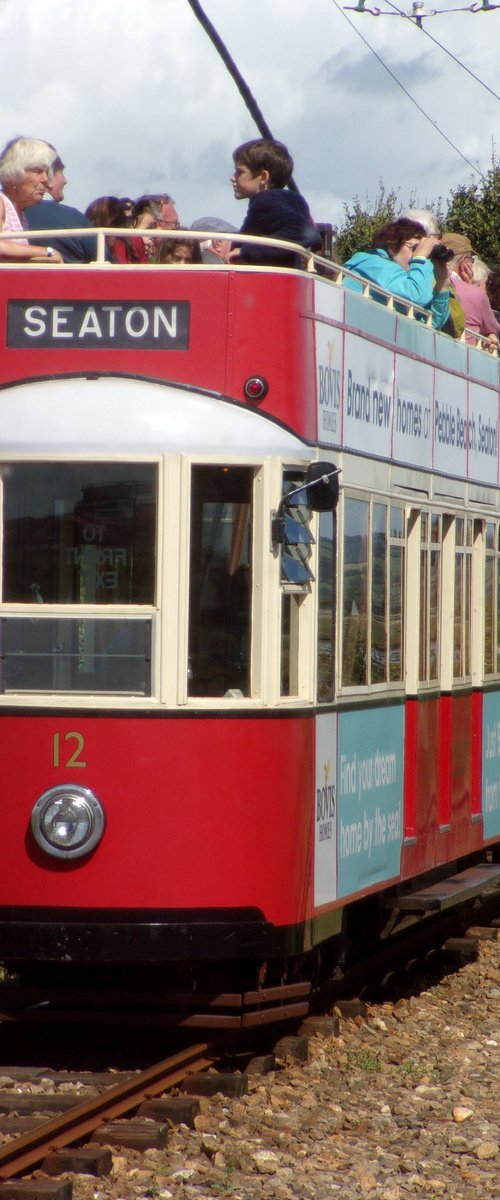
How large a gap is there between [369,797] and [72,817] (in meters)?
1.82

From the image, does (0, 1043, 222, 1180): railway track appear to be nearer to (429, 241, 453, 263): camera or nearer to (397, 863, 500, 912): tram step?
(397, 863, 500, 912): tram step

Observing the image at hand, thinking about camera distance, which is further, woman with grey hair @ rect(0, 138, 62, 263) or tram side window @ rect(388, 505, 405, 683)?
tram side window @ rect(388, 505, 405, 683)

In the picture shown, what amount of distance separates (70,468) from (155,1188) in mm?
2593

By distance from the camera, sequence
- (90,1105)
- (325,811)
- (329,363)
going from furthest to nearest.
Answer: (329,363)
(325,811)
(90,1105)

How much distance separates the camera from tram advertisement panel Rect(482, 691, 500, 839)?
11586mm

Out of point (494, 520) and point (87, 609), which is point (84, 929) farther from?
point (494, 520)

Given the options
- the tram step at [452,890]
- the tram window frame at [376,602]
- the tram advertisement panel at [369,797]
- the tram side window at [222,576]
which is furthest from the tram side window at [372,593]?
the tram step at [452,890]

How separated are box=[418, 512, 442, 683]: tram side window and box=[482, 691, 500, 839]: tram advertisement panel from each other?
50.0 inches

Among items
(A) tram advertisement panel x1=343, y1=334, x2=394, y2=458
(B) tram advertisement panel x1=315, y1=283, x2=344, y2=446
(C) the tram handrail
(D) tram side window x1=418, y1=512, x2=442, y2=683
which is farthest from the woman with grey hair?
(D) tram side window x1=418, y1=512, x2=442, y2=683

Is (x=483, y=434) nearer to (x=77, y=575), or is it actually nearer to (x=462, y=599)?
(x=462, y=599)

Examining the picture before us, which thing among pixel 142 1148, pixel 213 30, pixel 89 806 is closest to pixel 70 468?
pixel 89 806

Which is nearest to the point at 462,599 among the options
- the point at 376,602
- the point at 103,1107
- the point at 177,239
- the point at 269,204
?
the point at 376,602

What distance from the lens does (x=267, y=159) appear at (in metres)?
8.59

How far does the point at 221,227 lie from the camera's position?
888cm
